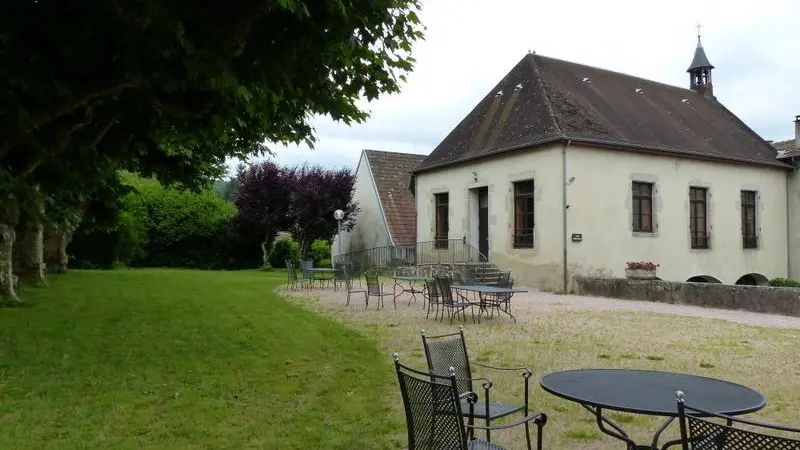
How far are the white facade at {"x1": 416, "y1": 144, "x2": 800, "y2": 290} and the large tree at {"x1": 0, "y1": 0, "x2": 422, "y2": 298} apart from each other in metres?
11.9

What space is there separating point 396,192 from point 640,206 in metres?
11.8

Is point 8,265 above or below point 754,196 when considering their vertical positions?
below

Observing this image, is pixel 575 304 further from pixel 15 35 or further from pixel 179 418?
pixel 15 35

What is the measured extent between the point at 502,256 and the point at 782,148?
1264 cm

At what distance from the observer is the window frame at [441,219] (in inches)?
889

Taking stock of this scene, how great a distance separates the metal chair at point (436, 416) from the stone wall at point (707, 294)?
11.2 meters

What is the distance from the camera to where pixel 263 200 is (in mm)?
26531

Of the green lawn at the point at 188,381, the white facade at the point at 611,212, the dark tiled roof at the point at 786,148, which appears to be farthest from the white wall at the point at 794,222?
the green lawn at the point at 188,381

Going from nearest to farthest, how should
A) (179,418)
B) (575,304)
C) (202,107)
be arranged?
(179,418) → (202,107) → (575,304)

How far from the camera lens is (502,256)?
19516 mm

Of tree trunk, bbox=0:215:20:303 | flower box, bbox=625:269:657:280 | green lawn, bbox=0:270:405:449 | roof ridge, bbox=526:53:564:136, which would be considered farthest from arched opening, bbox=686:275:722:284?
tree trunk, bbox=0:215:20:303

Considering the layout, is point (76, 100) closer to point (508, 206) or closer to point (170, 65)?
point (170, 65)

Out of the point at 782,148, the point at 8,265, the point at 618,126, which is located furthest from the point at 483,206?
the point at 8,265

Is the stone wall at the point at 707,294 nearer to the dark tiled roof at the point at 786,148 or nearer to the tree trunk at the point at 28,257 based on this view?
the dark tiled roof at the point at 786,148
